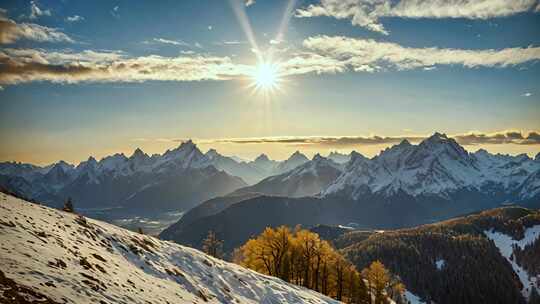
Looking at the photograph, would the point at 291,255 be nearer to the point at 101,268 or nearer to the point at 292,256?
the point at 292,256

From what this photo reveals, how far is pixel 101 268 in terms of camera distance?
93.7 ft

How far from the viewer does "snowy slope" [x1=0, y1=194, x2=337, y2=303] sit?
22.5 meters

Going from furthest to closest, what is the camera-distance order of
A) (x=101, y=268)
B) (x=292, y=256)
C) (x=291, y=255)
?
1. (x=291, y=255)
2. (x=292, y=256)
3. (x=101, y=268)

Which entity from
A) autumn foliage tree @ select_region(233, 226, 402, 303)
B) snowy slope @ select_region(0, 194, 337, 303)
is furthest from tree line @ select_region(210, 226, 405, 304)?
snowy slope @ select_region(0, 194, 337, 303)

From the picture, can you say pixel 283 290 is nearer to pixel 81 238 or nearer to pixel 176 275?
pixel 176 275

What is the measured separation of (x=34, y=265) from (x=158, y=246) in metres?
20.8

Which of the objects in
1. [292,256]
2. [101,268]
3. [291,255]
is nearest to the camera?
[101,268]

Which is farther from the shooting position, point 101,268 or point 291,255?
point 291,255

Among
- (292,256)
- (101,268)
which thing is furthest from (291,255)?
(101,268)

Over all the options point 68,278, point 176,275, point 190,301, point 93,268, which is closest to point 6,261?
point 68,278

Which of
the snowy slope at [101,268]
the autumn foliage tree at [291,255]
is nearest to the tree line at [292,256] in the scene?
the autumn foliage tree at [291,255]

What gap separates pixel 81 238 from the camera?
33.6m

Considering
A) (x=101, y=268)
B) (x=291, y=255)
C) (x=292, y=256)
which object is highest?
(x=101, y=268)

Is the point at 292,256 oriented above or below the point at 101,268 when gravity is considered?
below
